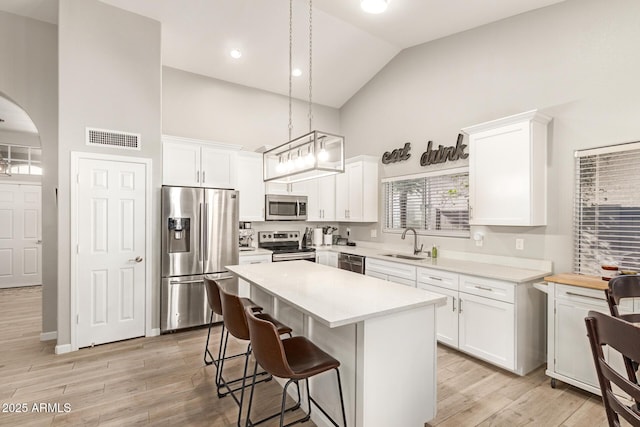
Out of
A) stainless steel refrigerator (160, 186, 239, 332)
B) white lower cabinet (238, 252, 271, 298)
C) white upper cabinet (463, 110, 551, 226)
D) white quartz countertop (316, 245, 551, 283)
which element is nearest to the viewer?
white quartz countertop (316, 245, 551, 283)

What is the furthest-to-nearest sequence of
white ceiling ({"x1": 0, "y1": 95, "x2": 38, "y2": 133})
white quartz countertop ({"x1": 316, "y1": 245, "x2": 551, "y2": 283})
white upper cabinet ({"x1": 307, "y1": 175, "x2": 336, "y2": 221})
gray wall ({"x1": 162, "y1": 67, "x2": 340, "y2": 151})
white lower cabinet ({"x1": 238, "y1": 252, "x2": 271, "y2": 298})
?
white upper cabinet ({"x1": 307, "y1": 175, "x2": 336, "y2": 221})
white ceiling ({"x1": 0, "y1": 95, "x2": 38, "y2": 133})
gray wall ({"x1": 162, "y1": 67, "x2": 340, "y2": 151})
white lower cabinet ({"x1": 238, "y1": 252, "x2": 271, "y2": 298})
white quartz countertop ({"x1": 316, "y1": 245, "x2": 551, "y2": 283})

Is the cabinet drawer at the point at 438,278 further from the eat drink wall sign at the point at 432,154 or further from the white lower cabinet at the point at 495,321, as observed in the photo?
the eat drink wall sign at the point at 432,154

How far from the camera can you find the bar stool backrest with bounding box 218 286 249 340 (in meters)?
2.11

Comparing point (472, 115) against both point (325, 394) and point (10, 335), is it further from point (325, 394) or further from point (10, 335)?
point (10, 335)

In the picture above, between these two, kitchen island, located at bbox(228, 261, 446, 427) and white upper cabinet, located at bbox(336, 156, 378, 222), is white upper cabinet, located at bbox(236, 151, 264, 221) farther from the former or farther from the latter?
kitchen island, located at bbox(228, 261, 446, 427)

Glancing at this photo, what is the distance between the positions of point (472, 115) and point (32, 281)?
862 cm

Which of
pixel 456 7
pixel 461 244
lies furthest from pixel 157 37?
pixel 461 244

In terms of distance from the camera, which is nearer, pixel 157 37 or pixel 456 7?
pixel 456 7

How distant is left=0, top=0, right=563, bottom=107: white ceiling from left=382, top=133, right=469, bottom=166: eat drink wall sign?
140cm

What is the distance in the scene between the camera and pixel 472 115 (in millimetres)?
3779

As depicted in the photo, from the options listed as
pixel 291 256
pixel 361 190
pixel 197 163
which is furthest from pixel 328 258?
pixel 197 163

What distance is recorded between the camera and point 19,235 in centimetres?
625

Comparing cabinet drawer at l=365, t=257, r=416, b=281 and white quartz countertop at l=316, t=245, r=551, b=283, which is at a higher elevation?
white quartz countertop at l=316, t=245, r=551, b=283

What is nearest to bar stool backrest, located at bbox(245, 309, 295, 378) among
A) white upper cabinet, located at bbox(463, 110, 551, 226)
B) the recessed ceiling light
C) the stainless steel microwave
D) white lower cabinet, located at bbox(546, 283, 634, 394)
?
white lower cabinet, located at bbox(546, 283, 634, 394)
